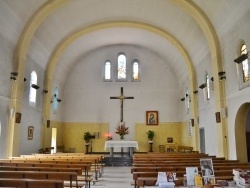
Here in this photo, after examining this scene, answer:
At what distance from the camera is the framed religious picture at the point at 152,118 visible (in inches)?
778

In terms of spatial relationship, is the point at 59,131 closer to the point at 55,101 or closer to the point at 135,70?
the point at 55,101

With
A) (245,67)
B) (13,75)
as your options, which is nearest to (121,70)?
(13,75)

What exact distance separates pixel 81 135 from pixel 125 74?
20.0 ft

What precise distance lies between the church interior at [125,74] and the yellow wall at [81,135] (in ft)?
0.26

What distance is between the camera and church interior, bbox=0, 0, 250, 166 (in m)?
10.6

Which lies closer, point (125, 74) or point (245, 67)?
point (245, 67)

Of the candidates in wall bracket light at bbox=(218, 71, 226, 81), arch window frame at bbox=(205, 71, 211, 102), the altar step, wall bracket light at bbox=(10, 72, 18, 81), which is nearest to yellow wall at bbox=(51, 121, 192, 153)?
the altar step

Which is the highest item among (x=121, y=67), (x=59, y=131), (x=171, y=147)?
(x=121, y=67)

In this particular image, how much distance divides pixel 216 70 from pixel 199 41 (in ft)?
9.28

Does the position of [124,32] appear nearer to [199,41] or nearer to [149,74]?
[149,74]

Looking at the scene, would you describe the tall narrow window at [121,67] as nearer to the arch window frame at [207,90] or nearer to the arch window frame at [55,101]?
the arch window frame at [55,101]

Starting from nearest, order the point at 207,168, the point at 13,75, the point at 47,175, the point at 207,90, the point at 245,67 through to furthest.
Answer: the point at 207,168 → the point at 47,175 → the point at 245,67 → the point at 13,75 → the point at 207,90

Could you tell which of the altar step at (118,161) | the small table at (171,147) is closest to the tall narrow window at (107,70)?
the small table at (171,147)

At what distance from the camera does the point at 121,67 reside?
20.5 meters
